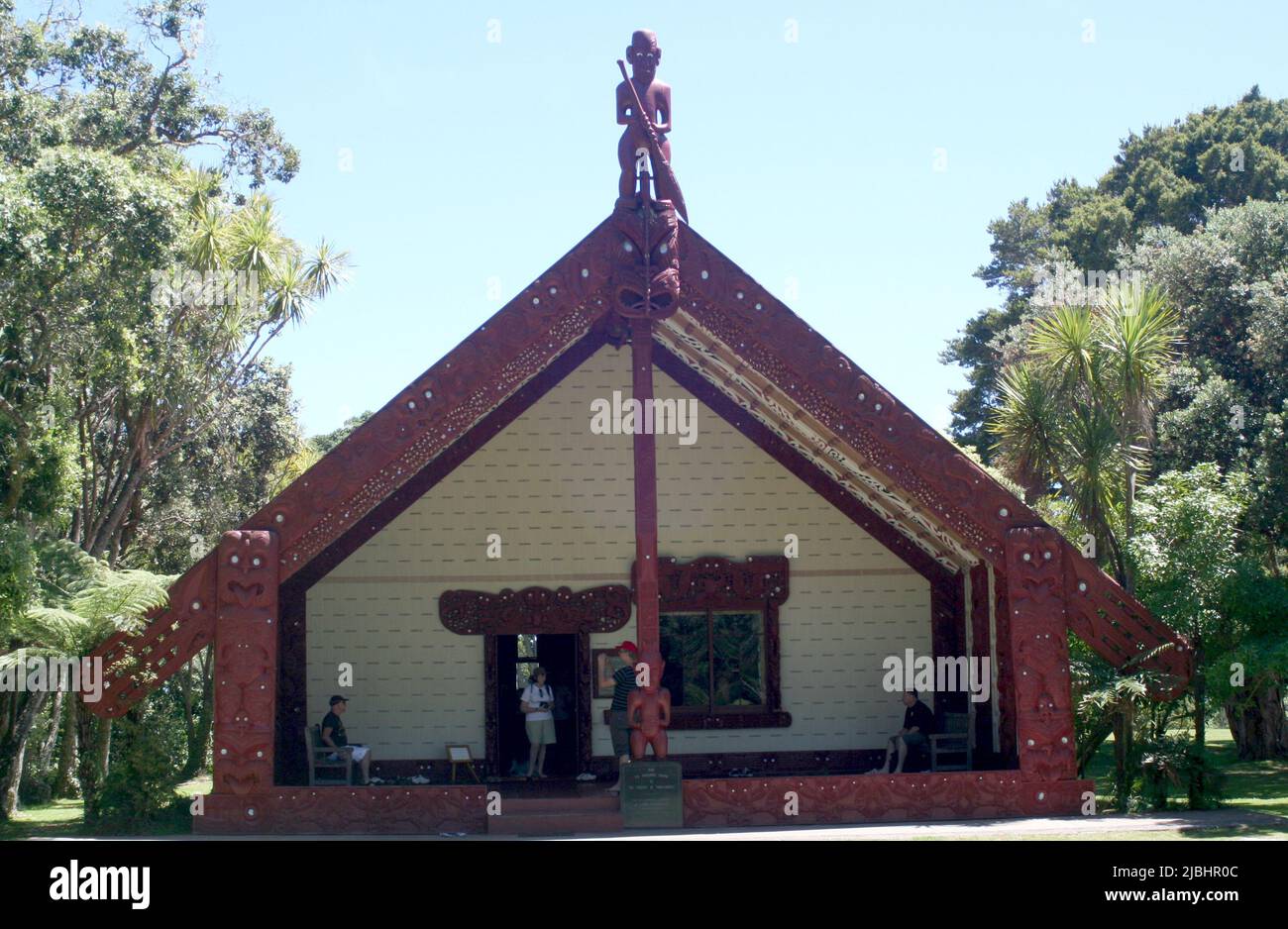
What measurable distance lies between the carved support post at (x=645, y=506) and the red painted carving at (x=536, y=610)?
3.81 meters

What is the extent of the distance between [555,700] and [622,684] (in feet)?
6.78

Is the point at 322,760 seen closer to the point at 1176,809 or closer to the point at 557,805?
the point at 557,805

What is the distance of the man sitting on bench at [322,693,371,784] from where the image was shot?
15289mm

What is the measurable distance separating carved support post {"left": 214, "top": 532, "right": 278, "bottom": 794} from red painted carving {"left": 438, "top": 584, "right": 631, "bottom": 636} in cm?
456

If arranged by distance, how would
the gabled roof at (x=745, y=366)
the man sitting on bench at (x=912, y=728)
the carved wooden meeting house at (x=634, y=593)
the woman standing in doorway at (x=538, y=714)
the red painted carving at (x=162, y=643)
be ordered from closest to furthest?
the red painted carving at (x=162, y=643) < the gabled roof at (x=745, y=366) < the man sitting on bench at (x=912, y=728) < the woman standing in doorway at (x=538, y=714) < the carved wooden meeting house at (x=634, y=593)

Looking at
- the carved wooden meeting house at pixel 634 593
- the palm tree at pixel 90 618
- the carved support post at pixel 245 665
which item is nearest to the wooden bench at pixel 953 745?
the carved wooden meeting house at pixel 634 593

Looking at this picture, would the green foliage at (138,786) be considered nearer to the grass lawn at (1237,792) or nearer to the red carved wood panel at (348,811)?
the red carved wood panel at (348,811)

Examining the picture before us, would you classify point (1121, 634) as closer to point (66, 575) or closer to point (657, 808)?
point (657, 808)

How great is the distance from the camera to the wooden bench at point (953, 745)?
15.3 m

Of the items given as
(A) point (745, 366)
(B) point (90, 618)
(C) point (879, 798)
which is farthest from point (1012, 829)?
(B) point (90, 618)

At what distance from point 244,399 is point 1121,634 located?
19.7 meters

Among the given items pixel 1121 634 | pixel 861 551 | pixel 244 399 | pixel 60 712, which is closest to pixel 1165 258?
pixel 861 551

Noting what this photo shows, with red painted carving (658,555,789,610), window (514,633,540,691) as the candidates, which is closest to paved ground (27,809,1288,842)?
red painted carving (658,555,789,610)
